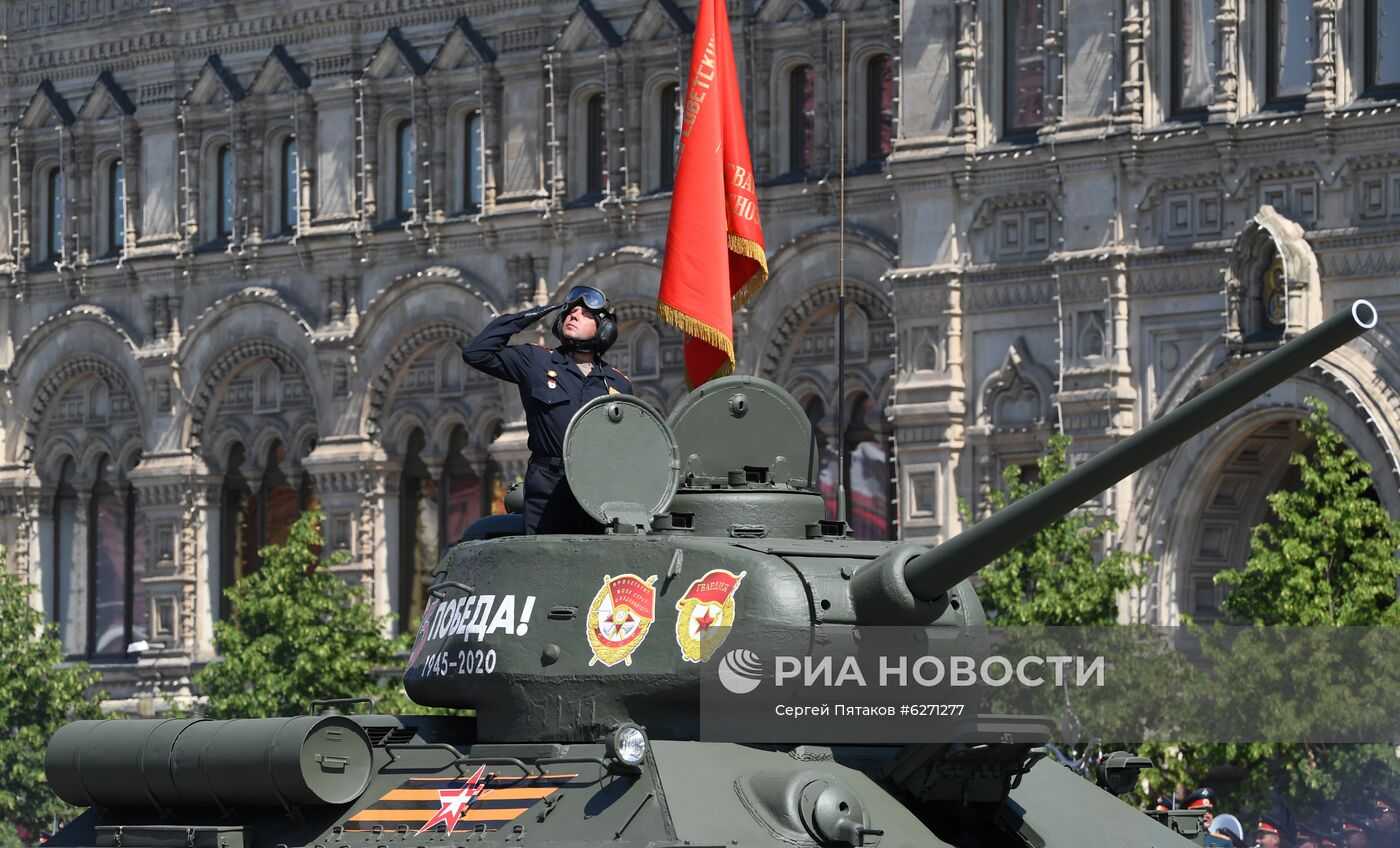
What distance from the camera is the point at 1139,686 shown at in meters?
27.2

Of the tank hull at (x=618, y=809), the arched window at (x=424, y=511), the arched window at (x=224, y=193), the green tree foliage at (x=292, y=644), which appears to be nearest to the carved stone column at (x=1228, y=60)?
the green tree foliage at (x=292, y=644)

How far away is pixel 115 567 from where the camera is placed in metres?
43.2

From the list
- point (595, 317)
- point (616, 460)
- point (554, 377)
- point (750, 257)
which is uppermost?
point (750, 257)

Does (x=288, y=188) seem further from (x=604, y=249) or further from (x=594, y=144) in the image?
(x=604, y=249)

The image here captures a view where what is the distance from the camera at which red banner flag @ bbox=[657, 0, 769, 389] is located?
73.7 ft

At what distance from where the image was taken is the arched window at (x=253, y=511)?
134ft

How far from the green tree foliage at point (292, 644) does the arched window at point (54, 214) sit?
36.2ft

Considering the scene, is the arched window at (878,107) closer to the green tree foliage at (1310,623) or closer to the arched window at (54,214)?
the green tree foliage at (1310,623)

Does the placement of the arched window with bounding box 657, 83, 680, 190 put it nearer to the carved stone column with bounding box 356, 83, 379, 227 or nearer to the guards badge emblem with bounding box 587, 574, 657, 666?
the carved stone column with bounding box 356, 83, 379, 227

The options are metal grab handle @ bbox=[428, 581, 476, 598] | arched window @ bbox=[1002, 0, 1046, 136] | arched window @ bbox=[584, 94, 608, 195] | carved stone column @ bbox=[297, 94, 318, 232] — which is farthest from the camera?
carved stone column @ bbox=[297, 94, 318, 232]

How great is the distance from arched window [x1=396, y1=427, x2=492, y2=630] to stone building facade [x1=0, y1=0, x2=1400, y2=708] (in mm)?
52

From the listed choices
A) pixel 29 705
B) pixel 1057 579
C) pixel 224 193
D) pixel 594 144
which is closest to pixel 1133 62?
pixel 1057 579

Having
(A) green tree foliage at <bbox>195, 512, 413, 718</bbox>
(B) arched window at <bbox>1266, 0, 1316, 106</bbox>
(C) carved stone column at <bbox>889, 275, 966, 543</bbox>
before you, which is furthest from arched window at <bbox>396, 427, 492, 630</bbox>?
(B) arched window at <bbox>1266, 0, 1316, 106</bbox>

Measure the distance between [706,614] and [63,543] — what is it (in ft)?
104
